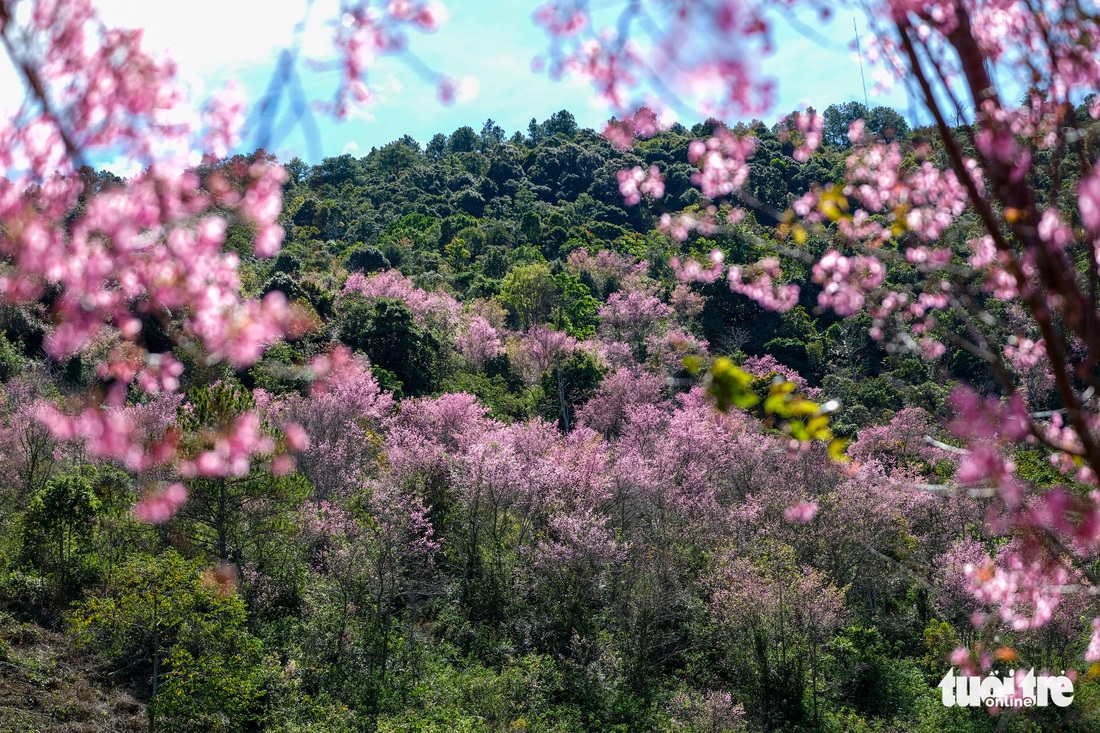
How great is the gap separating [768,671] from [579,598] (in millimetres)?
4310

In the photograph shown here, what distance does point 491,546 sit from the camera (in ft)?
65.4

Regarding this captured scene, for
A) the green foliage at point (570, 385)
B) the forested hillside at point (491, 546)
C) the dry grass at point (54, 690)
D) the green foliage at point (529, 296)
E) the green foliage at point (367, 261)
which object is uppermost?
the green foliage at point (367, 261)

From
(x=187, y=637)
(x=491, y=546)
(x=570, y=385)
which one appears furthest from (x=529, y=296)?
(x=187, y=637)

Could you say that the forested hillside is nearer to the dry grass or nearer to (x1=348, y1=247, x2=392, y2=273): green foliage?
the dry grass

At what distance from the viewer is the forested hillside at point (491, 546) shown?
12.9m

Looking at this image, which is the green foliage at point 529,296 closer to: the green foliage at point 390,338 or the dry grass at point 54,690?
the green foliage at point 390,338

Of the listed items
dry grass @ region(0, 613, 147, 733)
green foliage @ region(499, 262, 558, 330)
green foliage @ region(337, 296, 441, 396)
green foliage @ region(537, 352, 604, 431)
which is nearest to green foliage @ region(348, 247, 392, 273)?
green foliage @ region(499, 262, 558, 330)

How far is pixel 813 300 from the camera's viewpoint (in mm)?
42469

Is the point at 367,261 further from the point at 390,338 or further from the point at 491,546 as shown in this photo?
the point at 491,546

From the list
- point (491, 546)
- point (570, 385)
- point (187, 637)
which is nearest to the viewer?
point (187, 637)

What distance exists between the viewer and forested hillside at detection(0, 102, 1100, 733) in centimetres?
1288

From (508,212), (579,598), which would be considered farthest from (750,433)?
(508,212)

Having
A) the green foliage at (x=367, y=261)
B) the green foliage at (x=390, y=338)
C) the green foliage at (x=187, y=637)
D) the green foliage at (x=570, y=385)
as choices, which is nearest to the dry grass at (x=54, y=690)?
the green foliage at (x=187, y=637)

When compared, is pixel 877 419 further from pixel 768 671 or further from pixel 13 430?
pixel 13 430
